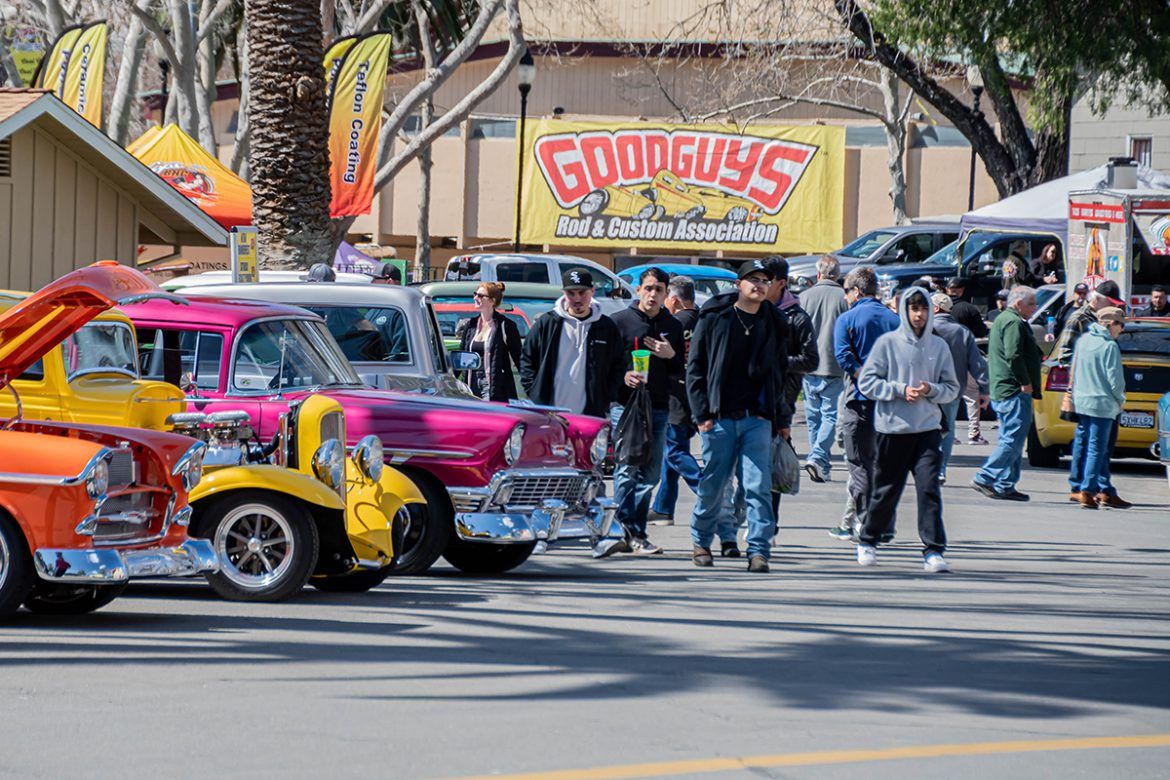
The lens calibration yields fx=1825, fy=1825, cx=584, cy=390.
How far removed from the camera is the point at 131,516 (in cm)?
883

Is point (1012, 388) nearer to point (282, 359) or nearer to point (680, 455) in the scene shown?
point (680, 455)

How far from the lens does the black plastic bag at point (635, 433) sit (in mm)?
12219

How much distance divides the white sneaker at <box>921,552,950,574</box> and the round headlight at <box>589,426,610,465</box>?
2262mm

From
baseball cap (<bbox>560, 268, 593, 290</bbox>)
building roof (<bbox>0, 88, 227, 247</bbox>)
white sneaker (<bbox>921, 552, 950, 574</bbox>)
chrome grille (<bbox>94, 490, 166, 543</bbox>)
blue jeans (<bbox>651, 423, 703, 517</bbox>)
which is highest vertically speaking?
building roof (<bbox>0, 88, 227, 247</bbox>)

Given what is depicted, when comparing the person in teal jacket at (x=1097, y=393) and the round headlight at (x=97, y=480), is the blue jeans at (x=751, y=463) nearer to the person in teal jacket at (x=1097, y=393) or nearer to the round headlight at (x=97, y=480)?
the round headlight at (x=97, y=480)

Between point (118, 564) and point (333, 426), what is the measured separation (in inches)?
75.9

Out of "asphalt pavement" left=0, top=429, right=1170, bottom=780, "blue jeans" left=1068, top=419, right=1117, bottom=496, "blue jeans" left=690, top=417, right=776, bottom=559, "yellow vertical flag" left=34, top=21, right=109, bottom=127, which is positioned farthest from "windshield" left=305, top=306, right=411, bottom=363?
"yellow vertical flag" left=34, top=21, right=109, bottom=127

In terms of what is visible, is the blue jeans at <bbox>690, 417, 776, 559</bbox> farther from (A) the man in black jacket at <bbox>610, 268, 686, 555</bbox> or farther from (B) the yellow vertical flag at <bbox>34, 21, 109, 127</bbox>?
(B) the yellow vertical flag at <bbox>34, 21, 109, 127</bbox>

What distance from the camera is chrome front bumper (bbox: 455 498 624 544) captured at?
1088cm

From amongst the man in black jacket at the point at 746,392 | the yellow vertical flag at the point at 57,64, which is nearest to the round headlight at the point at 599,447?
the man in black jacket at the point at 746,392

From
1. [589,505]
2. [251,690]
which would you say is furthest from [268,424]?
[251,690]

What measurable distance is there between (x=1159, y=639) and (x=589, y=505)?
3.78 metres

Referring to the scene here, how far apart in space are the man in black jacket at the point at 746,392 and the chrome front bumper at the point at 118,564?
12.5ft

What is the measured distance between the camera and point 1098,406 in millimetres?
16203
